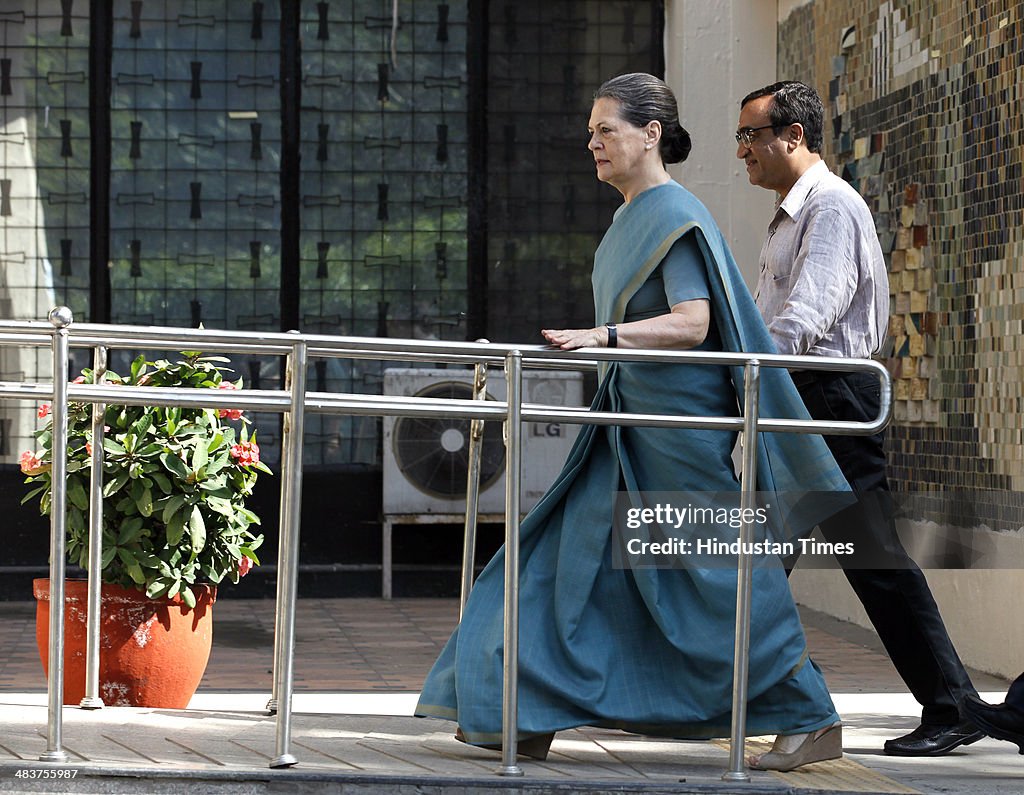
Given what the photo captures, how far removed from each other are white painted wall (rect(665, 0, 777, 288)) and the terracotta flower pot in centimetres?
450

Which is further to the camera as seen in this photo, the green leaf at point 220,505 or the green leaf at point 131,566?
the green leaf at point 220,505

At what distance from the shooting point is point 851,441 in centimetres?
471

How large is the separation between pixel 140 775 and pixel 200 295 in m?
5.41

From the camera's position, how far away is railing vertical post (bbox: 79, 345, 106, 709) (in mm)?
4930

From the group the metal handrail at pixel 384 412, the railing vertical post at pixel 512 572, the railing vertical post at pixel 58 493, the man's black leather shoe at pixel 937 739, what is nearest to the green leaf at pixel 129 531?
the metal handrail at pixel 384 412

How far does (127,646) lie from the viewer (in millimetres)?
Result: 5270

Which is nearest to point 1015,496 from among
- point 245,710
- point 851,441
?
point 851,441

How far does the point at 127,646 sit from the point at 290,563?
4.99ft

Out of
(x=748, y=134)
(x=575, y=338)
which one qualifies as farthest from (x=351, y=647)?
(x=575, y=338)

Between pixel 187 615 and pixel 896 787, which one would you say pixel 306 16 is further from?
pixel 896 787

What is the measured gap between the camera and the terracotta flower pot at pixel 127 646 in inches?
206

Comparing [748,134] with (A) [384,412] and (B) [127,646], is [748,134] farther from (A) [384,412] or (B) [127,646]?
(B) [127,646]

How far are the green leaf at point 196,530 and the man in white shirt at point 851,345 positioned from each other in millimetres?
1873

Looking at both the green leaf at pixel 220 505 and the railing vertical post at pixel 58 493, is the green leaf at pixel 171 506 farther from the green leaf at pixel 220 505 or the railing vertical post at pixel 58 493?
the railing vertical post at pixel 58 493
